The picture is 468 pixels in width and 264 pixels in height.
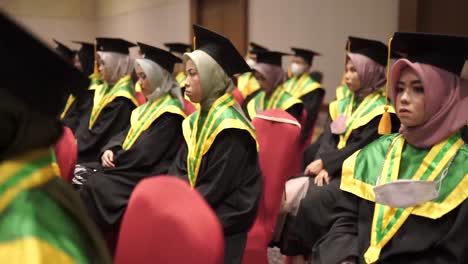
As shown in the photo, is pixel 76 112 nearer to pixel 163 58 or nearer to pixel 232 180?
pixel 163 58

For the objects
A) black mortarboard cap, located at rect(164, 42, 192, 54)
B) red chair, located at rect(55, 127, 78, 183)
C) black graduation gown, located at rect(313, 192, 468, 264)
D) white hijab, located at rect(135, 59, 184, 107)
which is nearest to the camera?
black graduation gown, located at rect(313, 192, 468, 264)

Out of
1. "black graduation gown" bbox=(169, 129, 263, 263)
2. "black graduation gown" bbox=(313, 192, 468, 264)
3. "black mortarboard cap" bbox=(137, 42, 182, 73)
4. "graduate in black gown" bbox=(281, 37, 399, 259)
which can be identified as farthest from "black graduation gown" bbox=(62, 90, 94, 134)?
"black graduation gown" bbox=(313, 192, 468, 264)

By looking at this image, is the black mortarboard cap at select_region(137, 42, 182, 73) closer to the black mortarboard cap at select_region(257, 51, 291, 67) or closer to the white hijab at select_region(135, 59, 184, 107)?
the white hijab at select_region(135, 59, 184, 107)

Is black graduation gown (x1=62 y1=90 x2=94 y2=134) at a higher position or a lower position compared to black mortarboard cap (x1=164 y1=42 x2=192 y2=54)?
lower

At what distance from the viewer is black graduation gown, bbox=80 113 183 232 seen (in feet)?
10.6

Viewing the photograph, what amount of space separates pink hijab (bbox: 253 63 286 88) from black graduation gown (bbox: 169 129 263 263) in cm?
348

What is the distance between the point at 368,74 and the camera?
3986mm

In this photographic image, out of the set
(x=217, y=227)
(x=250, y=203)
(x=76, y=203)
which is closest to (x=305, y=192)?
(x=250, y=203)

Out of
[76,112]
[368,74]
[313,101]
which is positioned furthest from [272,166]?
[313,101]

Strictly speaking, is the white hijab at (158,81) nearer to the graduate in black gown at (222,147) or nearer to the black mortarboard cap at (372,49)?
the graduate in black gown at (222,147)

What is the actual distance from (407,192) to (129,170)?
6.49 feet

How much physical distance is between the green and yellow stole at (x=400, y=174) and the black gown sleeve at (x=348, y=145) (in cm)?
113

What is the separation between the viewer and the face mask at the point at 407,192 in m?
1.91

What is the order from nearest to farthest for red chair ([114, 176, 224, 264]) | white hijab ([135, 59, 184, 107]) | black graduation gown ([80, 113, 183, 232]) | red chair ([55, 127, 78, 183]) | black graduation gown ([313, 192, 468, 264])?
1. red chair ([114, 176, 224, 264])
2. black graduation gown ([313, 192, 468, 264])
3. red chair ([55, 127, 78, 183])
4. black graduation gown ([80, 113, 183, 232])
5. white hijab ([135, 59, 184, 107])
